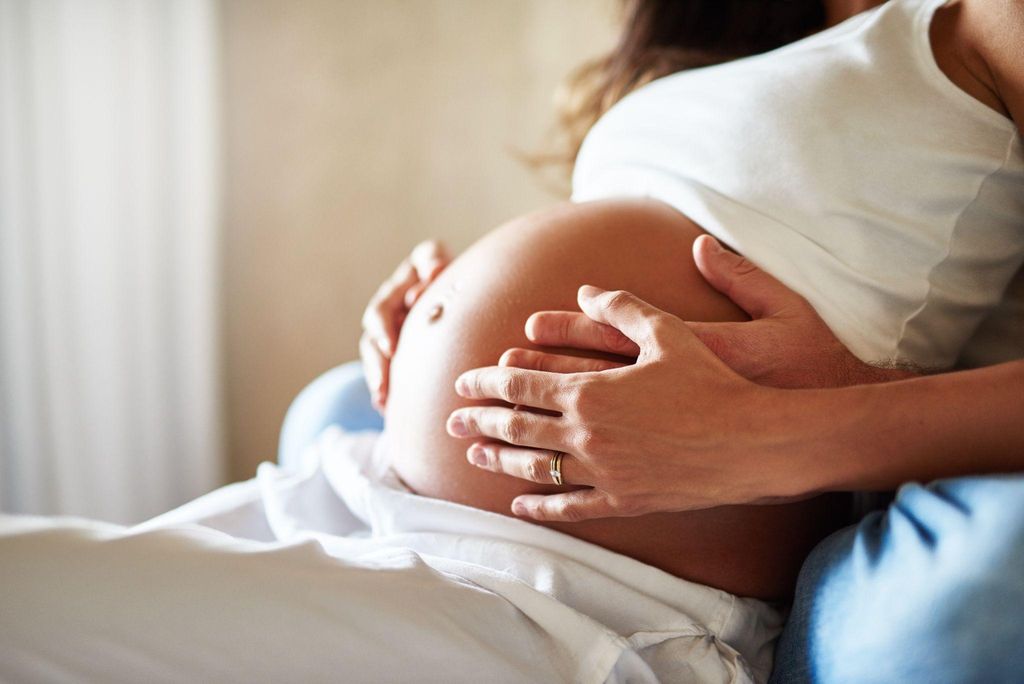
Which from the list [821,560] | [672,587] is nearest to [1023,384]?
[821,560]

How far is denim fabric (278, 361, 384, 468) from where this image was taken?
3.58ft

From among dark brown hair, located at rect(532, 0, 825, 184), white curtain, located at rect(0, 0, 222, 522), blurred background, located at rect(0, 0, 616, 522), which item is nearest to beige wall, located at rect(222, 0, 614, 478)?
blurred background, located at rect(0, 0, 616, 522)

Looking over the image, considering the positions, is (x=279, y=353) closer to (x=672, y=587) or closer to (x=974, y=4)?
(x=672, y=587)

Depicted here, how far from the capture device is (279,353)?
6.13 ft

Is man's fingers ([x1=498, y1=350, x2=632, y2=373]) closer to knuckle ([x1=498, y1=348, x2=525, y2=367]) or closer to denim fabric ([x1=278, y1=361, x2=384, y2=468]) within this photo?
knuckle ([x1=498, y1=348, x2=525, y2=367])

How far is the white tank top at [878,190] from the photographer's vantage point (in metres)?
0.70

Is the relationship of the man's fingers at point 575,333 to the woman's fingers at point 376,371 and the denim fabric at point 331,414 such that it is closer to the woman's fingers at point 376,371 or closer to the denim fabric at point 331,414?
the woman's fingers at point 376,371

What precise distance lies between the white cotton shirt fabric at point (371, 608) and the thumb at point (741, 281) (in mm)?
242

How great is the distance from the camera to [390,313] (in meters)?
0.98

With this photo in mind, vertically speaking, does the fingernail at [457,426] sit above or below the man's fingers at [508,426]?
below

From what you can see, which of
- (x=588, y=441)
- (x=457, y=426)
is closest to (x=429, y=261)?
(x=457, y=426)

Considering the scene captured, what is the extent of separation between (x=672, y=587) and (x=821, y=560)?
12 centimetres

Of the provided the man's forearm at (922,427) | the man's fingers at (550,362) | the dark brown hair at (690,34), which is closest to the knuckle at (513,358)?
the man's fingers at (550,362)

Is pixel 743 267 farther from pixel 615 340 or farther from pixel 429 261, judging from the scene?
pixel 429 261
